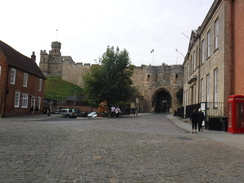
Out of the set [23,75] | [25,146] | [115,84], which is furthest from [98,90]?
[25,146]

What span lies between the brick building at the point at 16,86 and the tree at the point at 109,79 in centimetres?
747

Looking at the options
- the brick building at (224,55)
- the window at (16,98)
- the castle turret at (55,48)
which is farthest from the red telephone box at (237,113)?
the castle turret at (55,48)

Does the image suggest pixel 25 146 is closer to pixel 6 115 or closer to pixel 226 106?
pixel 226 106

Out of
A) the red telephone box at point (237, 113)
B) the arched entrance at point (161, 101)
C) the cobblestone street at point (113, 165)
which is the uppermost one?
the arched entrance at point (161, 101)

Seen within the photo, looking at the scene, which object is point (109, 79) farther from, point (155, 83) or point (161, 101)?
point (161, 101)

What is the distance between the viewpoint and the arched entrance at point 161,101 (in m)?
64.7

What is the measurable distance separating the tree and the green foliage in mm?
25588

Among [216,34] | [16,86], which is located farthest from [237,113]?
[16,86]

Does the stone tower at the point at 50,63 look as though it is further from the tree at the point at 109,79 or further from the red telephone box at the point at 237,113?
the red telephone box at the point at 237,113

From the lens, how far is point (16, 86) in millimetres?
29578

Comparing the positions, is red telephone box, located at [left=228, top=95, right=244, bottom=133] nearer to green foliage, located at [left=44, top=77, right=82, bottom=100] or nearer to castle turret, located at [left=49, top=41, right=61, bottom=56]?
green foliage, located at [left=44, top=77, right=82, bottom=100]

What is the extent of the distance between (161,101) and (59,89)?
31.4 m

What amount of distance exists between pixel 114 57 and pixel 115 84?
4.41m

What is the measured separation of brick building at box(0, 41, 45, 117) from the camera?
27.2 m
